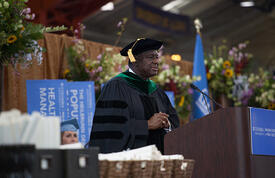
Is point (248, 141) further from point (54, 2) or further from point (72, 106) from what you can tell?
point (54, 2)

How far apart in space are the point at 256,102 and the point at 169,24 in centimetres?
462

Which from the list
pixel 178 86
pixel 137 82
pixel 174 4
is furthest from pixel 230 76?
pixel 174 4

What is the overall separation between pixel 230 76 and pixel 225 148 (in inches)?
176

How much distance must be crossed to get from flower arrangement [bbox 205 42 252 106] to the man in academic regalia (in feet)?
9.97

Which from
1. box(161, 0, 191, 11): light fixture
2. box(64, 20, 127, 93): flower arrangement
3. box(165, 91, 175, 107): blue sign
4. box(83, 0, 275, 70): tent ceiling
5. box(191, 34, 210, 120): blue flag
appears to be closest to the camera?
box(64, 20, 127, 93): flower arrangement

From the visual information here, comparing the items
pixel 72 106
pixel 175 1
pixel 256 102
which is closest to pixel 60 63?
pixel 72 106

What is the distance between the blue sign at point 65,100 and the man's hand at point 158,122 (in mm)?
1051

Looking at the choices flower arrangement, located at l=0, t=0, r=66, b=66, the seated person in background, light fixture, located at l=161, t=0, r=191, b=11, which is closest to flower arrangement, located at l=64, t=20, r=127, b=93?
flower arrangement, located at l=0, t=0, r=66, b=66

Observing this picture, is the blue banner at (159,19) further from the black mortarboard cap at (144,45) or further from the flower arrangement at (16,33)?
the flower arrangement at (16,33)

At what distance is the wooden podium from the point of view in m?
2.60

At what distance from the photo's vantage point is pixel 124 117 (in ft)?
12.2

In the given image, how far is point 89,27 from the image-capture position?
14797 millimetres

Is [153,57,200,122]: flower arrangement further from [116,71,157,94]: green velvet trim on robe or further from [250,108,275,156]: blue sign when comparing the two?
[250,108,275,156]: blue sign

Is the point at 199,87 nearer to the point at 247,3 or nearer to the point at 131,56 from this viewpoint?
the point at 131,56
